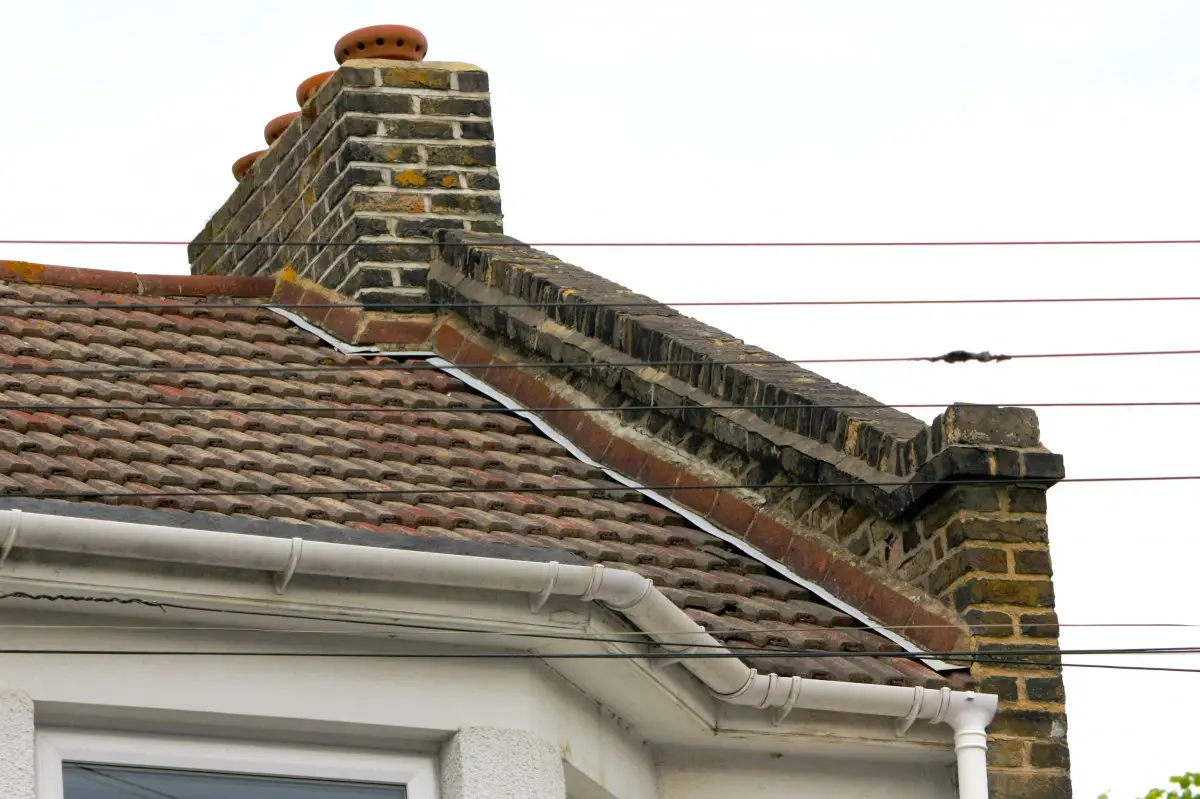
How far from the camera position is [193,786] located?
273 inches

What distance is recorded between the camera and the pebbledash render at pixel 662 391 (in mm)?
8758

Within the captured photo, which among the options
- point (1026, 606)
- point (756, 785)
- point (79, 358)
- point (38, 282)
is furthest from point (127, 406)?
point (1026, 606)

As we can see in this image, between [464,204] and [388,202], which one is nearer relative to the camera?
[388,202]

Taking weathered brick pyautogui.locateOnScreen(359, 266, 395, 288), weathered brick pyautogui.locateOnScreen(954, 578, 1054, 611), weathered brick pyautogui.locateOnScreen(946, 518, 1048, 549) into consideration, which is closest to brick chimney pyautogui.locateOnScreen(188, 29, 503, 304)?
weathered brick pyautogui.locateOnScreen(359, 266, 395, 288)

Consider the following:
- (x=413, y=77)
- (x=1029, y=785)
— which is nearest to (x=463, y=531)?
(x=1029, y=785)

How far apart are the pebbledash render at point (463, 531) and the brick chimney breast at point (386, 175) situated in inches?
0.7

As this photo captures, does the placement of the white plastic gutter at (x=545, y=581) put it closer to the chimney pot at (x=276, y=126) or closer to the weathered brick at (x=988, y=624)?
the weathered brick at (x=988, y=624)

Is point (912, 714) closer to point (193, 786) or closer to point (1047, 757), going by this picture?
point (1047, 757)

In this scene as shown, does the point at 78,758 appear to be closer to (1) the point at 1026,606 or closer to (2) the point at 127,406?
(2) the point at 127,406

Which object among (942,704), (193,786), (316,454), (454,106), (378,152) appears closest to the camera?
(193,786)

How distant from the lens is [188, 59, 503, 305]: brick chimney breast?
36.8 ft

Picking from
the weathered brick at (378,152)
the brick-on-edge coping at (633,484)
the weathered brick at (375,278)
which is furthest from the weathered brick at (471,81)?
Result: the brick-on-edge coping at (633,484)

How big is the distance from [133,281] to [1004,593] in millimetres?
4227

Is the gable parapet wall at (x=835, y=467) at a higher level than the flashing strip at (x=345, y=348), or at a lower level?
lower
